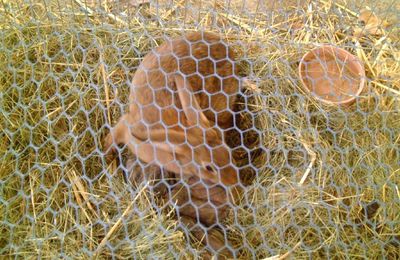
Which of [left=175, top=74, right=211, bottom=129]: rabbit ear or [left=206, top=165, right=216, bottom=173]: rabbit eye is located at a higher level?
[left=175, top=74, right=211, bottom=129]: rabbit ear

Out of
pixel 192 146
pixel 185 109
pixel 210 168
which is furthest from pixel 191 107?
pixel 210 168

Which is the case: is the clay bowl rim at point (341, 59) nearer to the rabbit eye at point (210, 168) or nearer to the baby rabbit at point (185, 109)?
the baby rabbit at point (185, 109)

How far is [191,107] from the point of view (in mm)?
2654

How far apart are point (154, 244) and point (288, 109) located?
1020mm

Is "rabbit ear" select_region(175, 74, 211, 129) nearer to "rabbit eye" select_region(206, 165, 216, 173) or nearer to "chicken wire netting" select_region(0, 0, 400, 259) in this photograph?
"chicken wire netting" select_region(0, 0, 400, 259)

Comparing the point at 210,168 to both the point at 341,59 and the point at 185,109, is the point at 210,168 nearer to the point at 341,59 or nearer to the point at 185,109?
the point at 185,109

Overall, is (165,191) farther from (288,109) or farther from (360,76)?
(360,76)

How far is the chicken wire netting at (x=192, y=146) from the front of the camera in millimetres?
2654

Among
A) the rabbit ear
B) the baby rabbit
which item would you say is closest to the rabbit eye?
the baby rabbit

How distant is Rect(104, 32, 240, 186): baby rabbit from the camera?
2.62 m

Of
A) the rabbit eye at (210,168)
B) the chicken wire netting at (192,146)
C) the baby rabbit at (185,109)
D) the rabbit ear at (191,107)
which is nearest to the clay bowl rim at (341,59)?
the chicken wire netting at (192,146)

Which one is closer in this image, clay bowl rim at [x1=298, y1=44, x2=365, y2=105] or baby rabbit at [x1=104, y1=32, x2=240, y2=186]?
baby rabbit at [x1=104, y1=32, x2=240, y2=186]

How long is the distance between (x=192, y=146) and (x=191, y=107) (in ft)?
0.65

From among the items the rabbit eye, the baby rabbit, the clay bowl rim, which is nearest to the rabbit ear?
the baby rabbit
